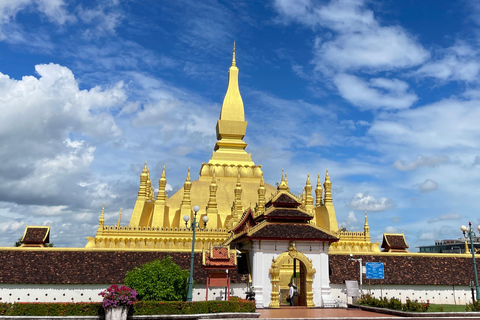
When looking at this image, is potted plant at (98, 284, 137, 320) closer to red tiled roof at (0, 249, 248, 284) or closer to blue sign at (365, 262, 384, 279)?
red tiled roof at (0, 249, 248, 284)

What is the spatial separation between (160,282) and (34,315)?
5.98 metres

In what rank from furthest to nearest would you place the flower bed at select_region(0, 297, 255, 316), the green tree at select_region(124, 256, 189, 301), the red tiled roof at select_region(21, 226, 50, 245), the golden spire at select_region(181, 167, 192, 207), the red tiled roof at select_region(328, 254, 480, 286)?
the golden spire at select_region(181, 167, 192, 207)
the red tiled roof at select_region(21, 226, 50, 245)
the red tiled roof at select_region(328, 254, 480, 286)
the green tree at select_region(124, 256, 189, 301)
the flower bed at select_region(0, 297, 255, 316)

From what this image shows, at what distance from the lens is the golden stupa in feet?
115

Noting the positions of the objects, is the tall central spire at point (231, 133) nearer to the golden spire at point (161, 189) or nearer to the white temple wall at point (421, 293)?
the golden spire at point (161, 189)

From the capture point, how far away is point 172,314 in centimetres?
1873

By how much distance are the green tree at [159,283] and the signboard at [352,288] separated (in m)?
10.5

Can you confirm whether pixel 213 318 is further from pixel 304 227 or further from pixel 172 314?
pixel 304 227

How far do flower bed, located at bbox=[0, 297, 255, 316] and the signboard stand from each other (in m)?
8.48

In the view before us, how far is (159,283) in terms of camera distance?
69.5 feet

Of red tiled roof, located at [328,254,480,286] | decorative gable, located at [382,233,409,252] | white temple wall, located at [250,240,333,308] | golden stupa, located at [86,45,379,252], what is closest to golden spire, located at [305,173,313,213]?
golden stupa, located at [86,45,379,252]

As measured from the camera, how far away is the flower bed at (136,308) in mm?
17969

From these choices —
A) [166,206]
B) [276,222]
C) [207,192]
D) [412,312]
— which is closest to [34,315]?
[276,222]

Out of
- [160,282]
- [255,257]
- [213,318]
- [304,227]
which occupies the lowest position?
[213,318]

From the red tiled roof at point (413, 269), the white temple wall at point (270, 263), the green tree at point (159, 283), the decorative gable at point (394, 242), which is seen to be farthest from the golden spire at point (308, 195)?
the green tree at point (159, 283)
